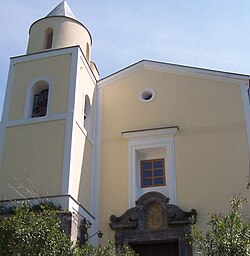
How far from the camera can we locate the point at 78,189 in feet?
43.7

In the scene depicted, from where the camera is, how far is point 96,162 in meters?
14.9

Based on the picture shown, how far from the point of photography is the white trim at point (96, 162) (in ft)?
46.2

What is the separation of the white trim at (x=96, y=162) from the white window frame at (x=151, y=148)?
92cm

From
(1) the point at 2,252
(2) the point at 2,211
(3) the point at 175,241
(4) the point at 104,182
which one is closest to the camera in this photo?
(1) the point at 2,252

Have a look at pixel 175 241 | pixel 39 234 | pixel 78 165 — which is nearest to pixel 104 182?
pixel 78 165

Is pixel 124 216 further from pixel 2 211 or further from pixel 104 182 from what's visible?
pixel 2 211

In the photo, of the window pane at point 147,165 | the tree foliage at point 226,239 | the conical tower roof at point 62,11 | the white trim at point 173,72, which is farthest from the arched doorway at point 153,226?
the conical tower roof at point 62,11

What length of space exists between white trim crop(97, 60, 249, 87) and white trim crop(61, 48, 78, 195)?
67.5 inches

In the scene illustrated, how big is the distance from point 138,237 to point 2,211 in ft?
11.8

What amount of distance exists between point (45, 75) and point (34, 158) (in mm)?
2953

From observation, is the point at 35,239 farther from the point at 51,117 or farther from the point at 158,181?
the point at 158,181

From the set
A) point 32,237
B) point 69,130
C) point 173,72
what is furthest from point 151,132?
point 32,237

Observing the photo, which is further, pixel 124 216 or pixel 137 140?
pixel 137 140

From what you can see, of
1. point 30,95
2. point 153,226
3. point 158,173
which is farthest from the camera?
point 30,95
